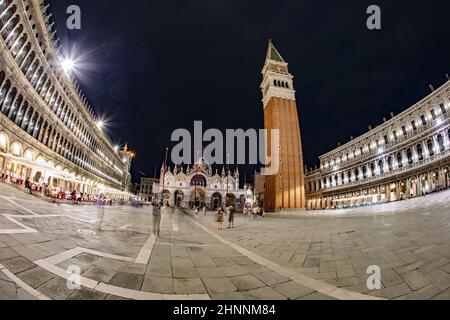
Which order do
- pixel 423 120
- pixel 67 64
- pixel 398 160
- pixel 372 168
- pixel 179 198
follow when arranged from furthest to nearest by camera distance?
pixel 179 198
pixel 372 168
pixel 398 160
pixel 423 120
pixel 67 64

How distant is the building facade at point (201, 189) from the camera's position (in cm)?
7381

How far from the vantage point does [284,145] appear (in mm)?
47406

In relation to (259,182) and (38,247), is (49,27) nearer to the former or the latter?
(38,247)

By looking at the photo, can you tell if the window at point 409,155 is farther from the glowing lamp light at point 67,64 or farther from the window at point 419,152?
the glowing lamp light at point 67,64

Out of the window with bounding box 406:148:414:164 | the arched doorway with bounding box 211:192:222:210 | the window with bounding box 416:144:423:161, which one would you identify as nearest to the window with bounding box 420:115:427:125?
the window with bounding box 416:144:423:161

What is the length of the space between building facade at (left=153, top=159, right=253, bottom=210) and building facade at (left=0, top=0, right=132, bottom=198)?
114 ft

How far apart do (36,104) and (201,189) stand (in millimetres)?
55075

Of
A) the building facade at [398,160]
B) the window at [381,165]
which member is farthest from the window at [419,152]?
the window at [381,165]

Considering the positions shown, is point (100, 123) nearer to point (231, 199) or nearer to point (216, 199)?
point (216, 199)

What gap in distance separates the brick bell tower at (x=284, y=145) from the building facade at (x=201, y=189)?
2583 centimetres

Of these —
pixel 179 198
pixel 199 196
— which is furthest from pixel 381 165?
pixel 179 198

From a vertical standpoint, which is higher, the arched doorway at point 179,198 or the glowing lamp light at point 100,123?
the glowing lamp light at point 100,123
